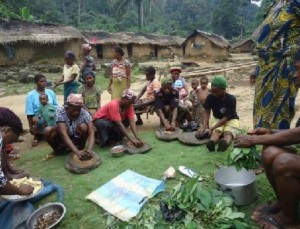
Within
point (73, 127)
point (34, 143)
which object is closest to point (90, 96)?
point (34, 143)

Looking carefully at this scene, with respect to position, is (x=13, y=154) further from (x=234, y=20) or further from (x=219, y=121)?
(x=234, y=20)

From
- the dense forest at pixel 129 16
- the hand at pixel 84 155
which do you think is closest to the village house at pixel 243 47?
the dense forest at pixel 129 16

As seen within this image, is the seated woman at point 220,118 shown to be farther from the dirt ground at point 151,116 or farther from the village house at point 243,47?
the village house at point 243,47

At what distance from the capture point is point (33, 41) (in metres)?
16.6

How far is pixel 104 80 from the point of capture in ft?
45.8

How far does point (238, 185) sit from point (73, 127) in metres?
2.30

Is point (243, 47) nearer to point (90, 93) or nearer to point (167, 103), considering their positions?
point (167, 103)

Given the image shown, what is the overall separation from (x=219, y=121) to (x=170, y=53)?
25900 mm

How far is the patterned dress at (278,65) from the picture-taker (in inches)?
113

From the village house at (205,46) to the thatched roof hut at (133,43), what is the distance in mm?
3586

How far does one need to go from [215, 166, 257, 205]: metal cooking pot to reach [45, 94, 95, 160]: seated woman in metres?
1.68

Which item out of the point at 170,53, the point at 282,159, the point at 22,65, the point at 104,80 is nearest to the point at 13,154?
the point at 282,159

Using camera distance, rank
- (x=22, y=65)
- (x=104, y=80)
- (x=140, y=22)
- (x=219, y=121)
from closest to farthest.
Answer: (x=219, y=121) → (x=104, y=80) → (x=22, y=65) → (x=140, y=22)

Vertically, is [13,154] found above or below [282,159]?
below
